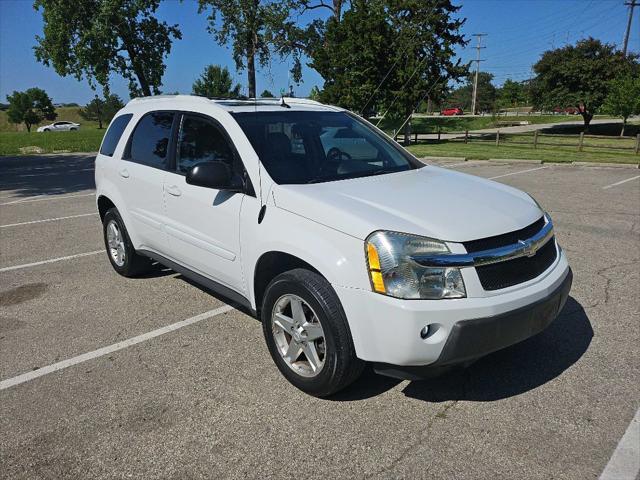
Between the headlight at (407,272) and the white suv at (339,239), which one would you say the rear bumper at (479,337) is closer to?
the white suv at (339,239)

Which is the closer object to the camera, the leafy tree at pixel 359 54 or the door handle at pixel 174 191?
the door handle at pixel 174 191

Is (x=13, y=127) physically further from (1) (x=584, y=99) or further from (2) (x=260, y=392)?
(2) (x=260, y=392)

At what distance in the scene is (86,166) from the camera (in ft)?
59.6

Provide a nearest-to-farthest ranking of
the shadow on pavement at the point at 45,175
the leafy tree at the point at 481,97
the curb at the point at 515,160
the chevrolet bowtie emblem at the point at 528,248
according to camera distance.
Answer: the chevrolet bowtie emblem at the point at 528,248, the shadow on pavement at the point at 45,175, the curb at the point at 515,160, the leafy tree at the point at 481,97

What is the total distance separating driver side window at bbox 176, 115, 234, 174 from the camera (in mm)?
3732

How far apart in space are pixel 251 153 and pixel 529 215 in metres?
1.83

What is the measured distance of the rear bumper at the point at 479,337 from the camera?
2.61 m

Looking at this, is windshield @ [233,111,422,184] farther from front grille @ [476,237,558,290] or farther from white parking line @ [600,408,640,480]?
white parking line @ [600,408,640,480]

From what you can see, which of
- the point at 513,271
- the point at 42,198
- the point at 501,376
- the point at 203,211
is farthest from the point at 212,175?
the point at 42,198

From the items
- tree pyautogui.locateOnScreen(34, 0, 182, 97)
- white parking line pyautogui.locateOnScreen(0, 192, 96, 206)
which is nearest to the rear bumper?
white parking line pyautogui.locateOnScreen(0, 192, 96, 206)

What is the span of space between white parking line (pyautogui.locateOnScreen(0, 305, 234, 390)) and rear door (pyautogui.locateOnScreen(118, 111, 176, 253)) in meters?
0.68

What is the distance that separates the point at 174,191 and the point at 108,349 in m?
1.29

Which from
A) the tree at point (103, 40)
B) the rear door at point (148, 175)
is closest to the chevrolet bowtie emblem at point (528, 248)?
the rear door at point (148, 175)

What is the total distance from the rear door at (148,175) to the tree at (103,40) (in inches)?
1240
